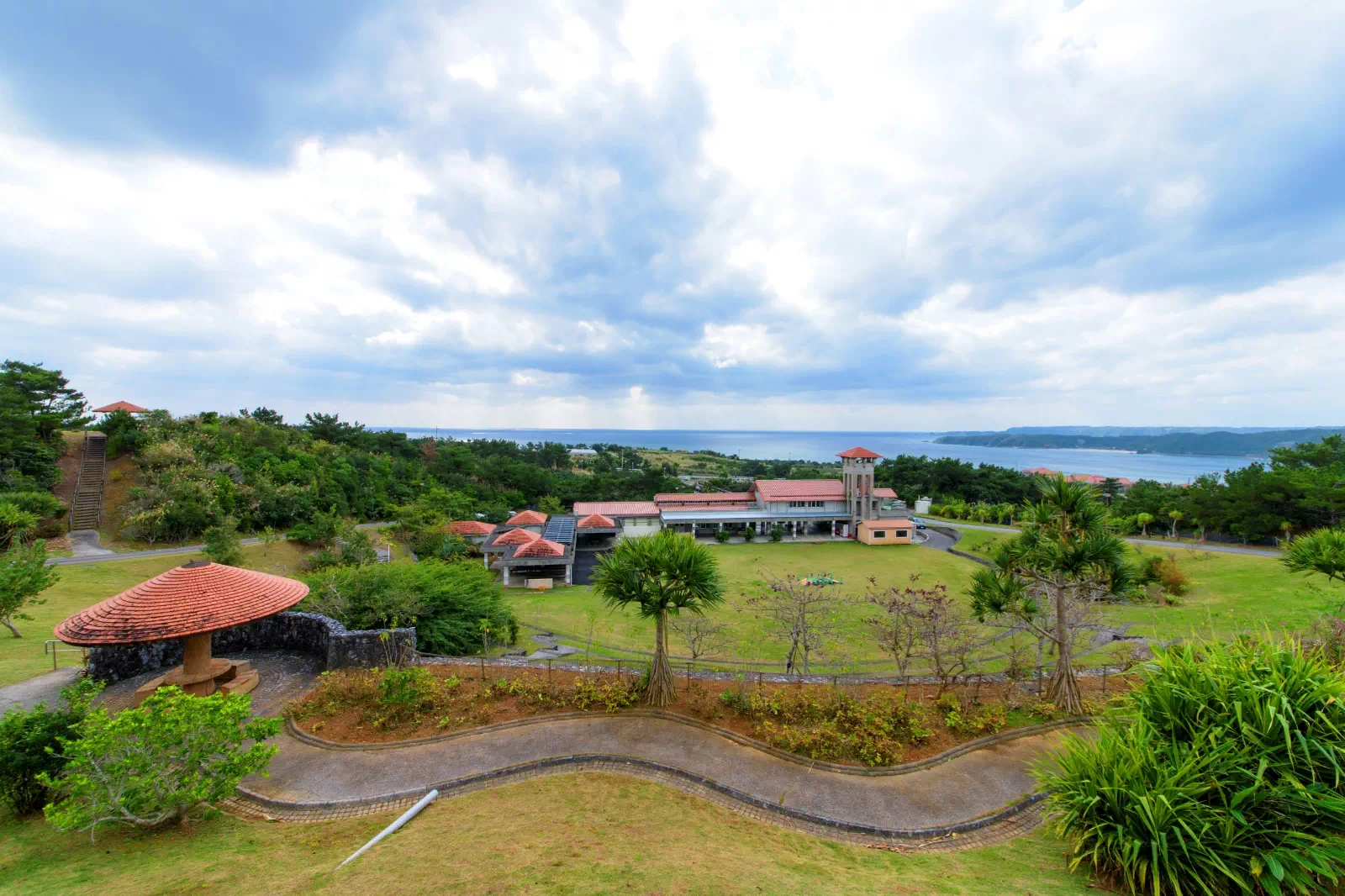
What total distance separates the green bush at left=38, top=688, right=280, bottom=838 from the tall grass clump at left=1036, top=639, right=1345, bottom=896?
29.8ft

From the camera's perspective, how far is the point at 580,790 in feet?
22.0

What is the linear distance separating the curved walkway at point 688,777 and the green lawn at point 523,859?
16.6 inches

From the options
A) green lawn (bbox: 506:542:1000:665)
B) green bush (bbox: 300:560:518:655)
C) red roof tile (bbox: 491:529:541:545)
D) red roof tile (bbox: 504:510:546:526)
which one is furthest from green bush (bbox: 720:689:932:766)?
red roof tile (bbox: 504:510:546:526)

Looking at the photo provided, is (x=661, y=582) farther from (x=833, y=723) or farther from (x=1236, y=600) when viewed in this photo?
(x=1236, y=600)

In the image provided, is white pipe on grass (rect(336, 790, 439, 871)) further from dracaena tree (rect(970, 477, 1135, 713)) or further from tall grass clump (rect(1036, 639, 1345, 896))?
dracaena tree (rect(970, 477, 1135, 713))

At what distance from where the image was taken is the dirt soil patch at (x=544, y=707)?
8.22m

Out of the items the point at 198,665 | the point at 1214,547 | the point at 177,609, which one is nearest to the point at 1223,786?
the point at 177,609

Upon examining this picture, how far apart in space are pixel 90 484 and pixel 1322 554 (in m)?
45.8

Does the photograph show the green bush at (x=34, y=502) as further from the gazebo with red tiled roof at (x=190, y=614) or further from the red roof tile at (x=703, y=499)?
the red roof tile at (x=703, y=499)

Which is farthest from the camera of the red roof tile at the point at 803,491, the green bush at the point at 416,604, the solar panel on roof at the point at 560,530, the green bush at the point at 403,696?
the red roof tile at the point at 803,491

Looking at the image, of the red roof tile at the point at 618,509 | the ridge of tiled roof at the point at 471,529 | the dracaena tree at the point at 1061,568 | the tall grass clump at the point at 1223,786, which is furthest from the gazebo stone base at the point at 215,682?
the red roof tile at the point at 618,509

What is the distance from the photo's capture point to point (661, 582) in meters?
9.29

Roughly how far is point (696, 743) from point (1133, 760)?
5.45 meters

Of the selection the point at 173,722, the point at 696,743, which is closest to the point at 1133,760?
the point at 696,743
